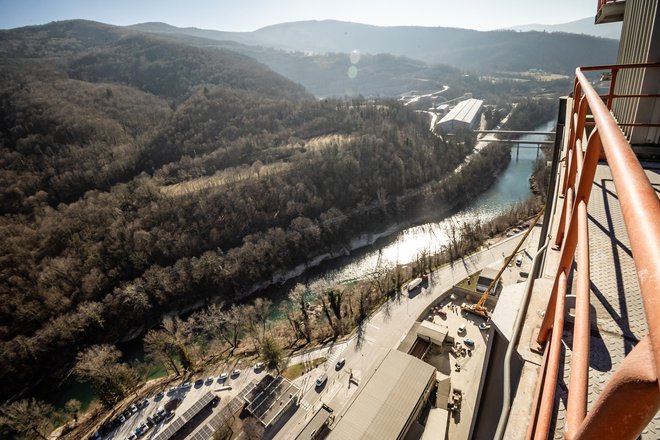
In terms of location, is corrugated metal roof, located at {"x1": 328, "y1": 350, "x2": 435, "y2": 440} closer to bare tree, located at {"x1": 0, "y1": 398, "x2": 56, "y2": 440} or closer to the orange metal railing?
the orange metal railing

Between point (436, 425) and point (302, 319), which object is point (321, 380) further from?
point (436, 425)

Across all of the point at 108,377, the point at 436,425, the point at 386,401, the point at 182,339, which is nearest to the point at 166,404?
the point at 108,377

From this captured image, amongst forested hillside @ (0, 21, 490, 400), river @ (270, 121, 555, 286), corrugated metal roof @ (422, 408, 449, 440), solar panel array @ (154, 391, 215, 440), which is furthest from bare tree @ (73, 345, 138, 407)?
corrugated metal roof @ (422, 408, 449, 440)

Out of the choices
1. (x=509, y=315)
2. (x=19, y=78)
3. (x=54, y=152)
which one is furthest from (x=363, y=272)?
(x=19, y=78)

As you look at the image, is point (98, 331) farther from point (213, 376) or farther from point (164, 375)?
point (213, 376)

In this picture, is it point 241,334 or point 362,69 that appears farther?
point 362,69

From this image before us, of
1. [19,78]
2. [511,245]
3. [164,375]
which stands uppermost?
[19,78]

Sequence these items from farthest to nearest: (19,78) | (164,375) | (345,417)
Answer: (19,78)
(164,375)
(345,417)
